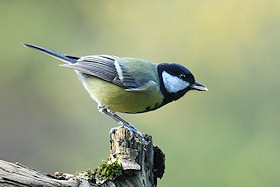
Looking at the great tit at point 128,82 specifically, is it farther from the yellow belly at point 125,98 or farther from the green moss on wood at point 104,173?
the green moss on wood at point 104,173

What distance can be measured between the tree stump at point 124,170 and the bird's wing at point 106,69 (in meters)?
0.53

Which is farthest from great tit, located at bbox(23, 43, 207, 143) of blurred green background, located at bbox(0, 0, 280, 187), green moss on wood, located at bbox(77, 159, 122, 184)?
blurred green background, located at bbox(0, 0, 280, 187)

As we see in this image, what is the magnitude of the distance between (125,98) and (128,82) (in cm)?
11

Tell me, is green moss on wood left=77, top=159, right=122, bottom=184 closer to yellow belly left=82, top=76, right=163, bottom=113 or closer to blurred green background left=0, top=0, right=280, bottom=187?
yellow belly left=82, top=76, right=163, bottom=113

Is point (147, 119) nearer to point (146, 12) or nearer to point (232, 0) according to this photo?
point (146, 12)

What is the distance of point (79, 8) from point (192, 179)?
277cm

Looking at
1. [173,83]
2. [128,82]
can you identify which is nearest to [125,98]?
[128,82]

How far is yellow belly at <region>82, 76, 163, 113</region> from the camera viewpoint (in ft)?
7.91

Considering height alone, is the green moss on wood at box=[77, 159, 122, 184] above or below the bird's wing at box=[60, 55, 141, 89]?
below

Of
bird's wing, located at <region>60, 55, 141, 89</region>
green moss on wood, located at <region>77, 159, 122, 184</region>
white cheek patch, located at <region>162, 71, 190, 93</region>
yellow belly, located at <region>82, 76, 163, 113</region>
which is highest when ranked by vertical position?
bird's wing, located at <region>60, 55, 141, 89</region>

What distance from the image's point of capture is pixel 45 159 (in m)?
4.36

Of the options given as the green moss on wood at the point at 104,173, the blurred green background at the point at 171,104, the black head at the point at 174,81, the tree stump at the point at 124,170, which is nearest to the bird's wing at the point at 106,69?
the black head at the point at 174,81

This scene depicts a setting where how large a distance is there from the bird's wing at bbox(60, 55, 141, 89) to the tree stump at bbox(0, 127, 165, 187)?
1.73 feet

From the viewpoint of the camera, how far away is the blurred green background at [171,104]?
4168mm
